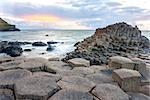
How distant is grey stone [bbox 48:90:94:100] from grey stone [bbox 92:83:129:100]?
136 mm

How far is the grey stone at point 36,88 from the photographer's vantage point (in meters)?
2.57

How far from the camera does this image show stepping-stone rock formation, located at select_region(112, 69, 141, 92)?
3104 millimetres

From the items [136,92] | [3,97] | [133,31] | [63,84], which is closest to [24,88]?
[3,97]

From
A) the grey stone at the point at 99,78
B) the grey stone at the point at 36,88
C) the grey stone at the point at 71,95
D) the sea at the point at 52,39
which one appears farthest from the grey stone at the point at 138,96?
the sea at the point at 52,39

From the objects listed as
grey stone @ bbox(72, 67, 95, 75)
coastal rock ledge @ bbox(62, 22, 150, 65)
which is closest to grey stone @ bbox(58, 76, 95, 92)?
grey stone @ bbox(72, 67, 95, 75)

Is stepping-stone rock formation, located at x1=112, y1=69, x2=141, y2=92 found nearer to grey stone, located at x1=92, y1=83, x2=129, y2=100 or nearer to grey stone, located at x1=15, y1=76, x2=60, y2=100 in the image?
grey stone, located at x1=92, y1=83, x2=129, y2=100

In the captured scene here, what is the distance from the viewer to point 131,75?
3.16m

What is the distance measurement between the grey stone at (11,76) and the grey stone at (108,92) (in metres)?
0.95

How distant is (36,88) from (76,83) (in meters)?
0.55

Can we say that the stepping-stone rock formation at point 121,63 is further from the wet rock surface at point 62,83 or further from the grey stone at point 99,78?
the grey stone at point 99,78

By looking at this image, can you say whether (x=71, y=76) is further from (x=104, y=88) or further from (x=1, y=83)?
(x=1, y=83)

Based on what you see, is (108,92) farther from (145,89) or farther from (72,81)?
(145,89)

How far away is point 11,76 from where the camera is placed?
310 centimetres

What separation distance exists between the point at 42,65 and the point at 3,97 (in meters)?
1.01
